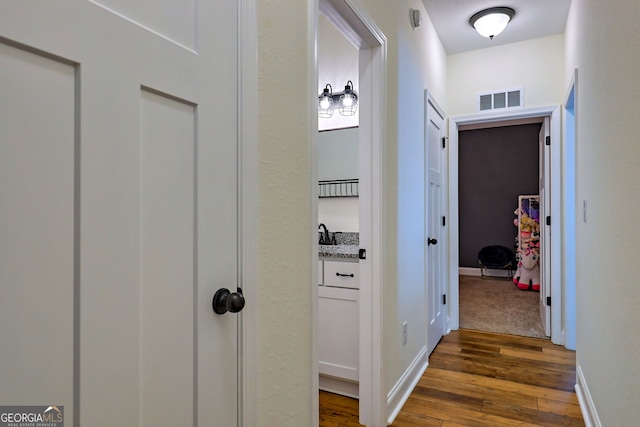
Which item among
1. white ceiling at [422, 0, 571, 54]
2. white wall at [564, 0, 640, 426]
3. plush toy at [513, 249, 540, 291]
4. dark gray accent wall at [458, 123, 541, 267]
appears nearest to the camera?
white wall at [564, 0, 640, 426]

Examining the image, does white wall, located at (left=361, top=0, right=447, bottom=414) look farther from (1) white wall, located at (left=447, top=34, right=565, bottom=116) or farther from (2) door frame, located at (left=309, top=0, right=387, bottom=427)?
(1) white wall, located at (left=447, top=34, right=565, bottom=116)

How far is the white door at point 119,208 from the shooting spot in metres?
0.54

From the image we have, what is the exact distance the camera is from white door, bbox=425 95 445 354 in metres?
3.01

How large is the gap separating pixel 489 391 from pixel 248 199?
224 centimetres

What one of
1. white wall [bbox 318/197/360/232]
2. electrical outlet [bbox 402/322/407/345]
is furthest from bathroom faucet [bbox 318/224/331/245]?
electrical outlet [bbox 402/322/407/345]

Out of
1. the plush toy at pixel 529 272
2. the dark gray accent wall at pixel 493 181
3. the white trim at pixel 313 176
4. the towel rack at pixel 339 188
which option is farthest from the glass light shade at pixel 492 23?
the dark gray accent wall at pixel 493 181

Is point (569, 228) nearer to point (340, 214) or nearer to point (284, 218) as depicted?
point (340, 214)

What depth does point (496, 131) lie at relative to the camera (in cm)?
664

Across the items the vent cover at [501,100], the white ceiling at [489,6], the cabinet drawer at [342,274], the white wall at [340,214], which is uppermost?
the white ceiling at [489,6]

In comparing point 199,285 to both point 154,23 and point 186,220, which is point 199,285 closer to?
point 186,220

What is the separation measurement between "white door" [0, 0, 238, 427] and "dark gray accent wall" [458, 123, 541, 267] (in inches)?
263

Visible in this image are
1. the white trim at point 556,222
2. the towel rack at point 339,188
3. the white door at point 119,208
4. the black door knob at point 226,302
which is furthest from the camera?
the white trim at point 556,222

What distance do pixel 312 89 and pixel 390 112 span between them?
92cm

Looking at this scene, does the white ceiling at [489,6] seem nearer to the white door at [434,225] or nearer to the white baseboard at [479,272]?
the white door at [434,225]
